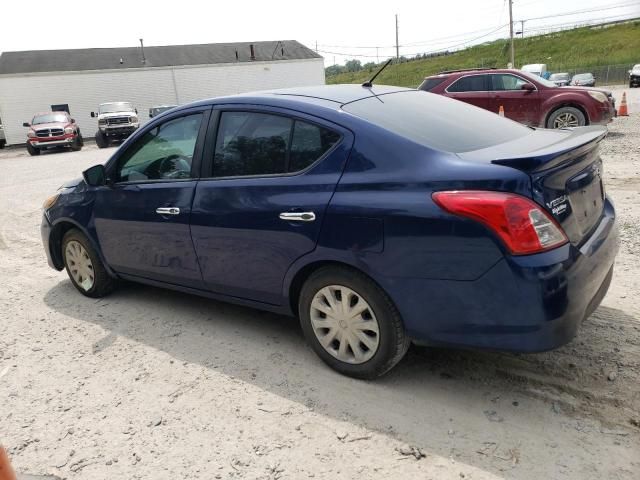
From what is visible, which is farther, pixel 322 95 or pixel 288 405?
pixel 322 95

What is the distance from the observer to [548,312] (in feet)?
8.20

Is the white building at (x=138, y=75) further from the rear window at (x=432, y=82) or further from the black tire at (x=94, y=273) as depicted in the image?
the black tire at (x=94, y=273)

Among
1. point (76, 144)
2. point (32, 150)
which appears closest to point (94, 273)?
point (76, 144)

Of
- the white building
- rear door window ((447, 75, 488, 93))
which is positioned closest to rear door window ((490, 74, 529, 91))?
rear door window ((447, 75, 488, 93))

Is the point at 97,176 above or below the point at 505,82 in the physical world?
below

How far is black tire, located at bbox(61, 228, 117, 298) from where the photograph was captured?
4.72 metres

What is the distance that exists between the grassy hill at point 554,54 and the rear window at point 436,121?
54.4m

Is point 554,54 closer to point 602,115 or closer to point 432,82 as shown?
point 432,82

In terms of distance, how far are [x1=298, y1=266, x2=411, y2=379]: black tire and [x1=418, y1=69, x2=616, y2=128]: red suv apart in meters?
10.3

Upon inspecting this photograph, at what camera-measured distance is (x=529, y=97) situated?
12.2m

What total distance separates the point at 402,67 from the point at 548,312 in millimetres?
83793

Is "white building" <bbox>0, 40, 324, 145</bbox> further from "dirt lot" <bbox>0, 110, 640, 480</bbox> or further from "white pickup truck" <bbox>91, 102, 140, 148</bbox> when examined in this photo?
"dirt lot" <bbox>0, 110, 640, 480</bbox>

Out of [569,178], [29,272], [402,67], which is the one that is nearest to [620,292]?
[569,178]

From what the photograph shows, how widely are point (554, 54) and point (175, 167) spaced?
246 ft
